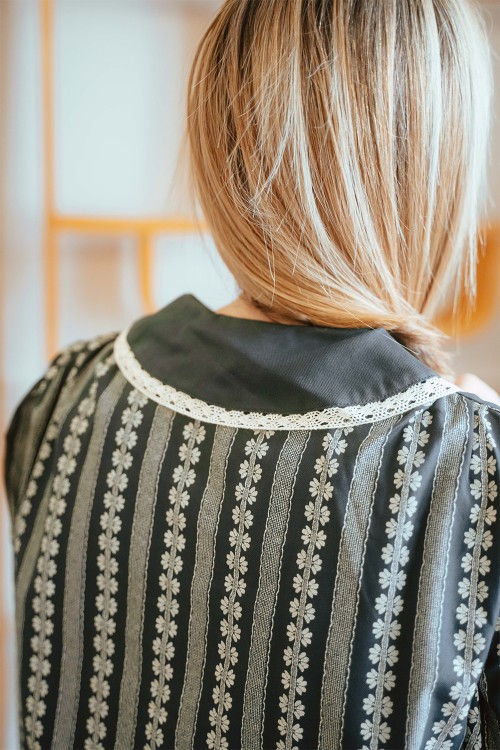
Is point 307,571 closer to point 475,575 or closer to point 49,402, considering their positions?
point 475,575

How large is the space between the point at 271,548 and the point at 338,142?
33 cm

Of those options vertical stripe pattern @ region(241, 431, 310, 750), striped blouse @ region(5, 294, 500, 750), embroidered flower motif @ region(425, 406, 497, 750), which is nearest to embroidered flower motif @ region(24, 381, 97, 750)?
striped blouse @ region(5, 294, 500, 750)

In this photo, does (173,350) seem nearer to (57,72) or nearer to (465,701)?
(465,701)

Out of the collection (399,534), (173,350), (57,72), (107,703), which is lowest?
(107,703)

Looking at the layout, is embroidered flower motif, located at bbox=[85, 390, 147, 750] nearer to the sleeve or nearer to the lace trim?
the lace trim

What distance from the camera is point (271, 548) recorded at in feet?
1.90

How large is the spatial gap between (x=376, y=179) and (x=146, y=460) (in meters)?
0.31

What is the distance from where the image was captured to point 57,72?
3.98 feet

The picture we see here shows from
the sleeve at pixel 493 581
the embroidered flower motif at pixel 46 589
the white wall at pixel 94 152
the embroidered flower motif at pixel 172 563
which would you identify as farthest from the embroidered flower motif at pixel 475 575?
the white wall at pixel 94 152

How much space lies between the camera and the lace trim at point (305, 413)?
1.84 feet

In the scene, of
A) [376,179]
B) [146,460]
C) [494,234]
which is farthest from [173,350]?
[494,234]

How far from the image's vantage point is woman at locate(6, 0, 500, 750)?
550 millimetres

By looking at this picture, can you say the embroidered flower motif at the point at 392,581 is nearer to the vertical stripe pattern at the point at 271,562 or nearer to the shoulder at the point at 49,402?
the vertical stripe pattern at the point at 271,562

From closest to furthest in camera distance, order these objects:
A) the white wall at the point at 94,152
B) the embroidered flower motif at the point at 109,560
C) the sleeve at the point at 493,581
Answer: the sleeve at the point at 493,581 → the embroidered flower motif at the point at 109,560 → the white wall at the point at 94,152
